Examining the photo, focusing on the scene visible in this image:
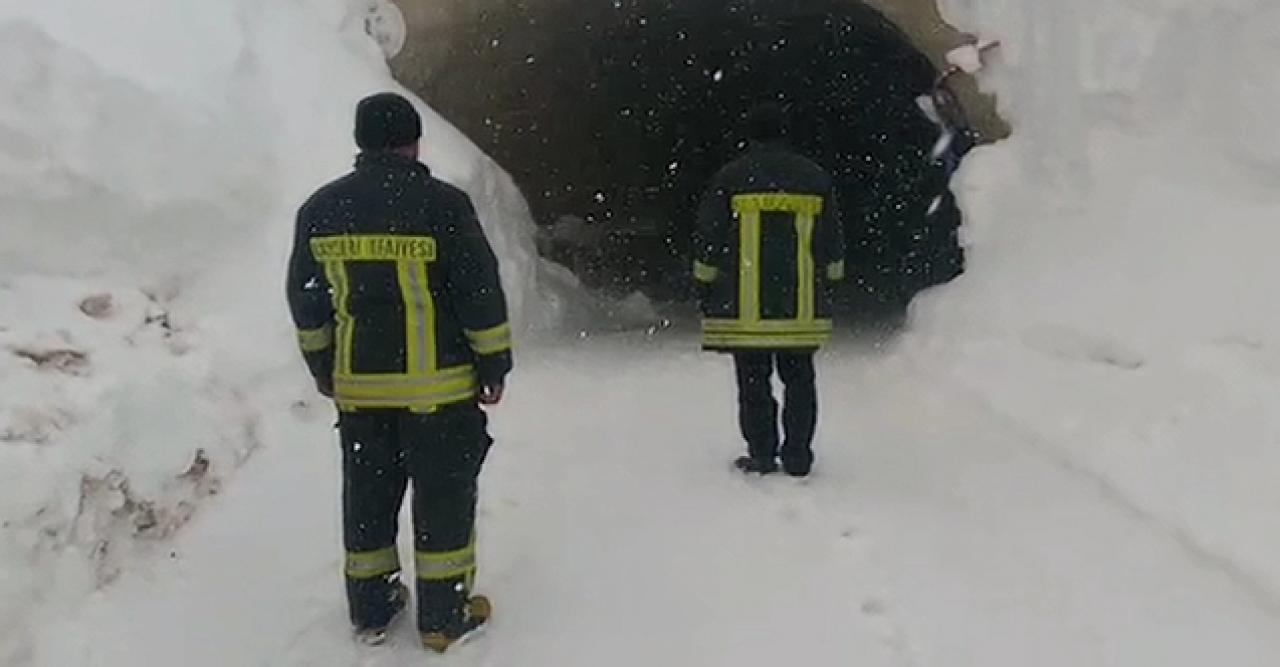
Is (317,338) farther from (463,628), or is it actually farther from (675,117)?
(675,117)

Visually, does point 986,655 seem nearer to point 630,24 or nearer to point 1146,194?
point 1146,194

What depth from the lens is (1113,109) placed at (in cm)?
821

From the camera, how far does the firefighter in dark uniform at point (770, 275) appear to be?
574 cm

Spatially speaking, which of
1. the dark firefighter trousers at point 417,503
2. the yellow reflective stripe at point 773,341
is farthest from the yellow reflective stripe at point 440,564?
the yellow reflective stripe at point 773,341

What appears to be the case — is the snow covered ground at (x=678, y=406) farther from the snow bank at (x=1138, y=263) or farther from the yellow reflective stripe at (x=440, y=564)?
the yellow reflective stripe at (x=440, y=564)

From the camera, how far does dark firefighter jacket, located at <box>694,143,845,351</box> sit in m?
5.73

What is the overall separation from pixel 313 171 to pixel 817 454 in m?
3.30

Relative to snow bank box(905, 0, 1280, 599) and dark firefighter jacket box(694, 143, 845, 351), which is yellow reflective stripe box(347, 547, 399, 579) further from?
snow bank box(905, 0, 1280, 599)

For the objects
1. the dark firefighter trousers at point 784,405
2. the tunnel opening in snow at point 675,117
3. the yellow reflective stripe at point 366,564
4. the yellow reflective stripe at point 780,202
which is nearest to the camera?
the yellow reflective stripe at point 366,564

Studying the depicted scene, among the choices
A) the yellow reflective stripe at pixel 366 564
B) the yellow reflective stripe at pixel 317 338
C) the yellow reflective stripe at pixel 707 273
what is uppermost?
the yellow reflective stripe at pixel 317 338

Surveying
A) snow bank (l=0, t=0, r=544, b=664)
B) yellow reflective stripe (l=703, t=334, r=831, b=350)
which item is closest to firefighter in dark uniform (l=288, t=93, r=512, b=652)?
snow bank (l=0, t=0, r=544, b=664)

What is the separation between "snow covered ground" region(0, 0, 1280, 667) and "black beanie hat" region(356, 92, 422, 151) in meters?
1.48

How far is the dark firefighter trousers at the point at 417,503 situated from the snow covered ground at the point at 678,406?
16 centimetres

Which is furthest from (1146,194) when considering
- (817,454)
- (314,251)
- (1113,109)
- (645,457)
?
(314,251)
